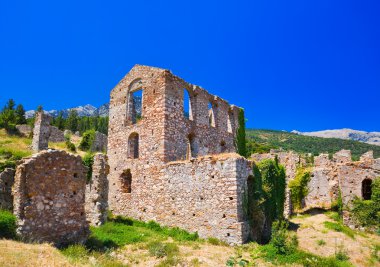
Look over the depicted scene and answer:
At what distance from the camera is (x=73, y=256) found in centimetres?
1121

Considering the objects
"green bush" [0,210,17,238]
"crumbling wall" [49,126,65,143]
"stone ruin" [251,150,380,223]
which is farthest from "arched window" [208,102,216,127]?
"crumbling wall" [49,126,65,143]

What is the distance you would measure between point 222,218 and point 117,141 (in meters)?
11.4

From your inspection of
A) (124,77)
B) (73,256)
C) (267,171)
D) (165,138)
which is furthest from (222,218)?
(124,77)

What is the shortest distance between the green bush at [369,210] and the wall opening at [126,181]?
16338mm

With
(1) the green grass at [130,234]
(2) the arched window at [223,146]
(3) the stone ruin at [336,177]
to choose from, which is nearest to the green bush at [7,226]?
(1) the green grass at [130,234]

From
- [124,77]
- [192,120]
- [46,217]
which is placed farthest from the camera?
[124,77]

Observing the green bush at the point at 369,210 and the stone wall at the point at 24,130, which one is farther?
the stone wall at the point at 24,130

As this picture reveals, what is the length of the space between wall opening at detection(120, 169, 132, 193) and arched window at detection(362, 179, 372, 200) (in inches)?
686

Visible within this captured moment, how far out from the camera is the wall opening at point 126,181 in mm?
23284

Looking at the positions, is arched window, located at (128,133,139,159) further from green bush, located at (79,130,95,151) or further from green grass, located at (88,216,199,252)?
green bush, located at (79,130,95,151)

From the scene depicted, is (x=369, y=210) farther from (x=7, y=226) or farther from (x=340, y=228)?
(x=7, y=226)

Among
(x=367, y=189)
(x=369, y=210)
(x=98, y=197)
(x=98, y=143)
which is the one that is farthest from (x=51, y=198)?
Result: (x=98, y=143)

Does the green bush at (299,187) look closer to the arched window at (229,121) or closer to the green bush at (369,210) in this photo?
the green bush at (369,210)

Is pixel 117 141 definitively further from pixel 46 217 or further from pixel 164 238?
pixel 46 217
